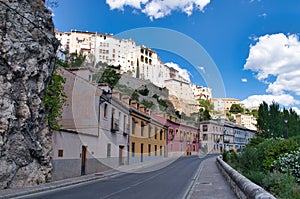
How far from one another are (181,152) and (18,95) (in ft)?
157

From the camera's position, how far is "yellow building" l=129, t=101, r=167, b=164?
3209cm

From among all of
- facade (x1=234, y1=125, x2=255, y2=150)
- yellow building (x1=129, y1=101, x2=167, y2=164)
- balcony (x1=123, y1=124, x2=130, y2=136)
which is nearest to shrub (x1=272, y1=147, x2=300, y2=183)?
balcony (x1=123, y1=124, x2=130, y2=136)

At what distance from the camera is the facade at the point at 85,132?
17016 mm

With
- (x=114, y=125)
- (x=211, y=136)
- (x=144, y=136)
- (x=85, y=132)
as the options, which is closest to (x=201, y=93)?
(x=211, y=136)

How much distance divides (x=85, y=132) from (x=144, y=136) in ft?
51.7

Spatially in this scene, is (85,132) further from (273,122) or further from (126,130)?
(273,122)

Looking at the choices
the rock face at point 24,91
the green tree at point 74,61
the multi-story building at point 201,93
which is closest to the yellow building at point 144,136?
the rock face at point 24,91

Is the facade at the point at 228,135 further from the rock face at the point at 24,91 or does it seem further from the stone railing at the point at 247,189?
the stone railing at the point at 247,189

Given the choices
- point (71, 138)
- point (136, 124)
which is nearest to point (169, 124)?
point (136, 124)

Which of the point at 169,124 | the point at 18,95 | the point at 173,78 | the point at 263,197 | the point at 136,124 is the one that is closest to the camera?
the point at 263,197

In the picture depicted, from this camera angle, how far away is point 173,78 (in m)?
120

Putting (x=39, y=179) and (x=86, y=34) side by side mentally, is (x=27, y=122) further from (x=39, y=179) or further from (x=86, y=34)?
(x=86, y=34)

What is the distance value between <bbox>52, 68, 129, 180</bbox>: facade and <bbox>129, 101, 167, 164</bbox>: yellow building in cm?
433

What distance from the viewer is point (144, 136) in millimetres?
36094
